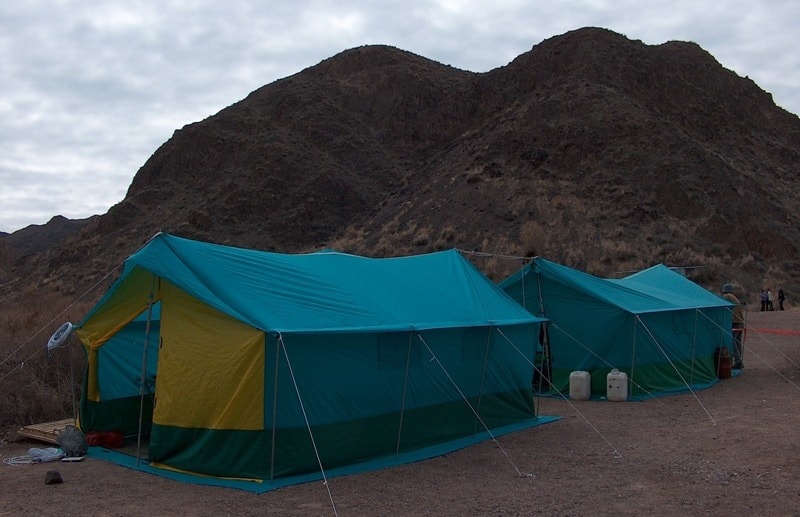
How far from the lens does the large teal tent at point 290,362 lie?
8.05 meters

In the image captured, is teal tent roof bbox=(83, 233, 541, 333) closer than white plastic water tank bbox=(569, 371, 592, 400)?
Yes

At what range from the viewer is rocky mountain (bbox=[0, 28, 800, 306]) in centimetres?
3612

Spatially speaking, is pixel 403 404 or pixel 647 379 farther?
pixel 647 379

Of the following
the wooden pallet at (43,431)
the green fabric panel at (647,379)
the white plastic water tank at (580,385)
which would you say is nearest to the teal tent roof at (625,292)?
the green fabric panel at (647,379)

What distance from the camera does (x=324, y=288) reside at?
9.48m

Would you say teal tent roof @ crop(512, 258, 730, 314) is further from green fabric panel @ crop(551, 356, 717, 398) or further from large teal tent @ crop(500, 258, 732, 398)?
green fabric panel @ crop(551, 356, 717, 398)

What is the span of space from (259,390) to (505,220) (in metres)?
29.9

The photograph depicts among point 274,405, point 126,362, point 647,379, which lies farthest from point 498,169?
point 274,405

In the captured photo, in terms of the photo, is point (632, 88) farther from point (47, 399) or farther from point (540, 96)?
point (47, 399)

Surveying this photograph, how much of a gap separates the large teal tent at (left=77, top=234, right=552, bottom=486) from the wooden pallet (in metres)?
0.36

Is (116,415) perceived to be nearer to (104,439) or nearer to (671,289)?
(104,439)

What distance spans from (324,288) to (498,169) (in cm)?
3293

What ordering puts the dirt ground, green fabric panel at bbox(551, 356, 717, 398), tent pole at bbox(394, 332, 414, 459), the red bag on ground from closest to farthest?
the dirt ground, tent pole at bbox(394, 332, 414, 459), the red bag on ground, green fabric panel at bbox(551, 356, 717, 398)

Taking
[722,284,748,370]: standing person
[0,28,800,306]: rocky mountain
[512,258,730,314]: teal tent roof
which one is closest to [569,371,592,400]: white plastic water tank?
[512,258,730,314]: teal tent roof
